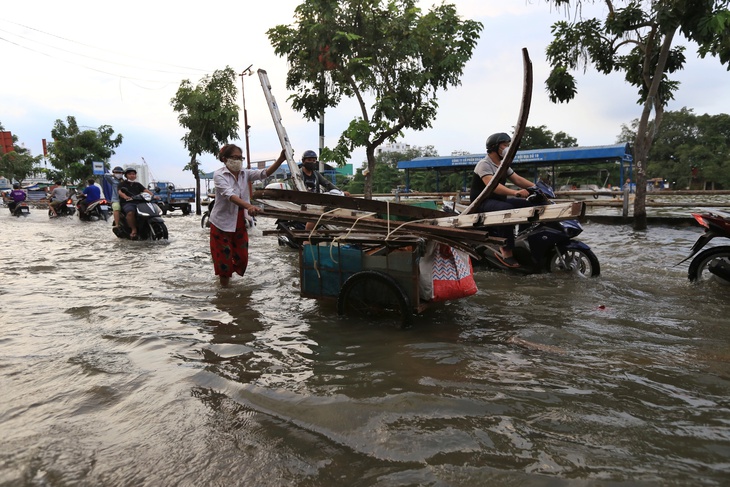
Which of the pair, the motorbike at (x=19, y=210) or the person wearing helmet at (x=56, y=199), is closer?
the person wearing helmet at (x=56, y=199)

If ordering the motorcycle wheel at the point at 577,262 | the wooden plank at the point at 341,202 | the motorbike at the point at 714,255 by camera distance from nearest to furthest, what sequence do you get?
the wooden plank at the point at 341,202 < the motorbike at the point at 714,255 < the motorcycle wheel at the point at 577,262

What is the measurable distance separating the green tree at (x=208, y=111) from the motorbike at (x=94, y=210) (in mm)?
6161

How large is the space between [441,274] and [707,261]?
345cm

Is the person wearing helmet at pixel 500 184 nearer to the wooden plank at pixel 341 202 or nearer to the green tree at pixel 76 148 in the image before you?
the wooden plank at pixel 341 202

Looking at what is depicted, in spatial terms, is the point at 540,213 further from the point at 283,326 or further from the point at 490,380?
the point at 283,326

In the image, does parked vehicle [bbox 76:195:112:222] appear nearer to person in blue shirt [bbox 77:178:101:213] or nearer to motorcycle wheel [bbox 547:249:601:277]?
person in blue shirt [bbox 77:178:101:213]

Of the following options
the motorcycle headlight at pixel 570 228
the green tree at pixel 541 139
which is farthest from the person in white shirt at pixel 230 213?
the green tree at pixel 541 139

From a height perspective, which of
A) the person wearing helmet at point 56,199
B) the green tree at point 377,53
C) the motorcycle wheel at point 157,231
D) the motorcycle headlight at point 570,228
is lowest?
the motorcycle wheel at point 157,231

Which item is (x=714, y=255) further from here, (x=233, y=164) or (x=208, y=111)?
(x=208, y=111)

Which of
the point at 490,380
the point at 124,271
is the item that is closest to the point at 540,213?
the point at 490,380

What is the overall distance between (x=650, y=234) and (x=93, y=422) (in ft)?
39.6

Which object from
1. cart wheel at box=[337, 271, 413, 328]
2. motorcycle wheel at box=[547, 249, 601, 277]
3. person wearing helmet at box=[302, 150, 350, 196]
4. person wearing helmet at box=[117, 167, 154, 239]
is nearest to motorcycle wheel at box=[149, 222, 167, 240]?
person wearing helmet at box=[117, 167, 154, 239]

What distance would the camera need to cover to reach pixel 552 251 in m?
5.92

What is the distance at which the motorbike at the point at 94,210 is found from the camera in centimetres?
1673
